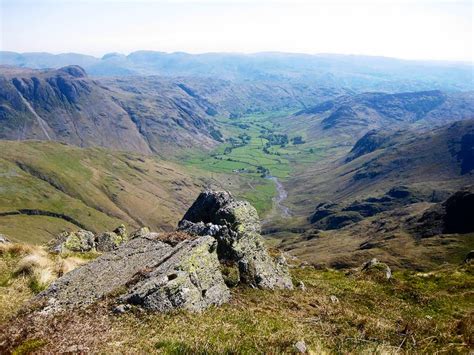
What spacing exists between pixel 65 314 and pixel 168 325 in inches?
221

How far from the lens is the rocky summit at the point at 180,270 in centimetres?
2108

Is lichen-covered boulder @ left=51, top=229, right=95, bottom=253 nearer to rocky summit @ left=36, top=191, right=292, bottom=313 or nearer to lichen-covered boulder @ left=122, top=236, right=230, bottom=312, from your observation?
rocky summit @ left=36, top=191, right=292, bottom=313

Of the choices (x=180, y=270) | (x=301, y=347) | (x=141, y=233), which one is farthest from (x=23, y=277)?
(x=301, y=347)

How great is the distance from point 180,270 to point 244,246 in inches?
319

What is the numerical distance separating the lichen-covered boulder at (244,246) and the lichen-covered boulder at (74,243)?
68.0 feet

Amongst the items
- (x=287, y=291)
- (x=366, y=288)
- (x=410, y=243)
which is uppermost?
(x=287, y=291)

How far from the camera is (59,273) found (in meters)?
28.5

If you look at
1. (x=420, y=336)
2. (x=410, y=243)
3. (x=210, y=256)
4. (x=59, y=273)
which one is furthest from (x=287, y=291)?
(x=410, y=243)

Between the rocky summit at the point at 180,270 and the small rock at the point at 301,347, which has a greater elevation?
the small rock at the point at 301,347

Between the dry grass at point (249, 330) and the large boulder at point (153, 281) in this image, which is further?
the large boulder at point (153, 281)

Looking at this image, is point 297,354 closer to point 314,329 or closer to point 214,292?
point 314,329

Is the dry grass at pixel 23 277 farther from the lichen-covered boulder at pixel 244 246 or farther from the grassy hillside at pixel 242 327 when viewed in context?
the lichen-covered boulder at pixel 244 246

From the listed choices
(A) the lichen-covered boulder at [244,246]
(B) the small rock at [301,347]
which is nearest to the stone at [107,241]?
(A) the lichen-covered boulder at [244,246]

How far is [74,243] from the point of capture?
159ft
